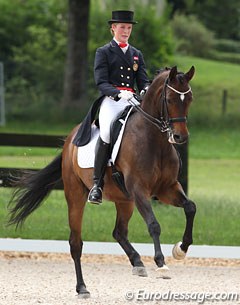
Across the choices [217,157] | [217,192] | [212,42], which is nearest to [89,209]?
[217,192]

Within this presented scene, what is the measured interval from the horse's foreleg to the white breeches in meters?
0.84

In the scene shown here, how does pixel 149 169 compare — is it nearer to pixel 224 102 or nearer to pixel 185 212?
pixel 185 212

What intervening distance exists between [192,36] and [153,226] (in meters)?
38.6

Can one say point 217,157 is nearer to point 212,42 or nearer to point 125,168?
point 125,168

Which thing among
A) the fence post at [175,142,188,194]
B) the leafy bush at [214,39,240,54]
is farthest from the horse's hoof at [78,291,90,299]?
the leafy bush at [214,39,240,54]

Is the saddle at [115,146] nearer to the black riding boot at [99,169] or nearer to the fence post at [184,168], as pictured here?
the black riding boot at [99,169]

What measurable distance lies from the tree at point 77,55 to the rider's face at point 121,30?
56.8 ft

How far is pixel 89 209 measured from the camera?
47.6 ft

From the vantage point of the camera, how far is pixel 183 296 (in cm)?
887

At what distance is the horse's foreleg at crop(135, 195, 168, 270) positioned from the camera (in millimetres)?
7941

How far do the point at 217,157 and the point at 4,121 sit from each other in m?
5.83

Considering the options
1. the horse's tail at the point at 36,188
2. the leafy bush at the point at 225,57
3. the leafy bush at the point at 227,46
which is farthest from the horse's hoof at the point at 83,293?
the leafy bush at the point at 227,46

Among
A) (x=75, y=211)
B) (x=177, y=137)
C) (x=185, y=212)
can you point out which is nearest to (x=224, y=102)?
(x=75, y=211)

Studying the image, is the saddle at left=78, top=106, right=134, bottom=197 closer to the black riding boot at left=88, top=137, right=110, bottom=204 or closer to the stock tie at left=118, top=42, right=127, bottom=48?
the black riding boot at left=88, top=137, right=110, bottom=204
